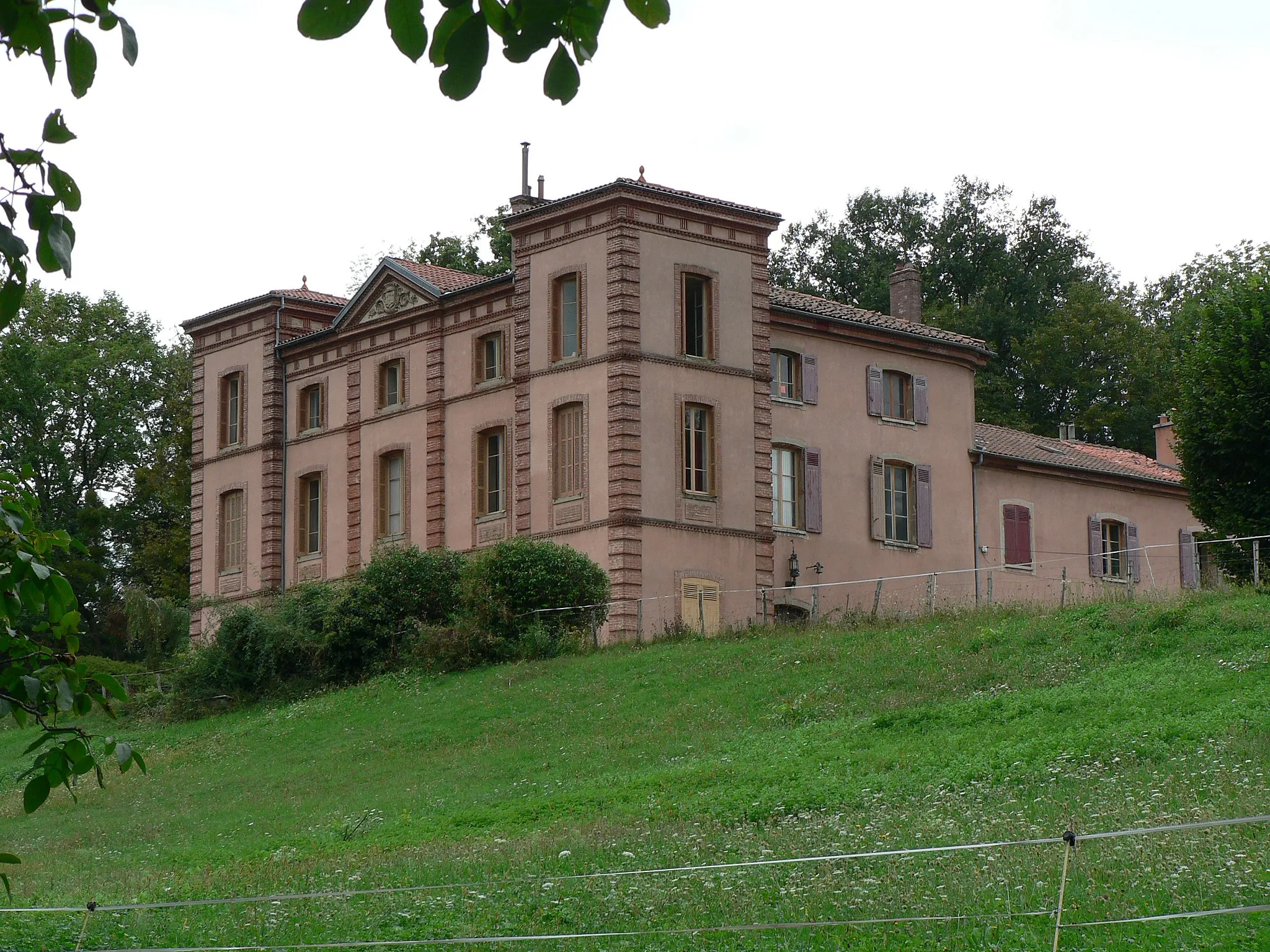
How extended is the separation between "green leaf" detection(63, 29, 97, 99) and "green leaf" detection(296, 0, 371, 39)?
27.8 inches

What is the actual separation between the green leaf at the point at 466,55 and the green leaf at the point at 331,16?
212mm

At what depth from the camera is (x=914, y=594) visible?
1422 inches

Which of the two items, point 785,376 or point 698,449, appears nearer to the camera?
point 698,449

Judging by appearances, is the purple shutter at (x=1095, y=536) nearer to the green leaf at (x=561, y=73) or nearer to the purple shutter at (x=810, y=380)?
the purple shutter at (x=810, y=380)

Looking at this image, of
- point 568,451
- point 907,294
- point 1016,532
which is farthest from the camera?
point 907,294

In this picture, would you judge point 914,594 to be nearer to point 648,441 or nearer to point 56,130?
point 648,441

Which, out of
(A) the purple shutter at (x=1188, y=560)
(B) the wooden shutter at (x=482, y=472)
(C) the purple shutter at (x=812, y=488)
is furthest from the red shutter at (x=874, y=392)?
(A) the purple shutter at (x=1188, y=560)

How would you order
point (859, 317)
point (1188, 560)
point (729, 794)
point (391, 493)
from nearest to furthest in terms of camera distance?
point (729, 794) → point (859, 317) → point (391, 493) → point (1188, 560)

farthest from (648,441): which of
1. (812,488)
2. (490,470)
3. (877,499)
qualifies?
(877,499)

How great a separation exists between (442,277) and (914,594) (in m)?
14.5

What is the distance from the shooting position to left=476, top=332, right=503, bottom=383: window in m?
40.3

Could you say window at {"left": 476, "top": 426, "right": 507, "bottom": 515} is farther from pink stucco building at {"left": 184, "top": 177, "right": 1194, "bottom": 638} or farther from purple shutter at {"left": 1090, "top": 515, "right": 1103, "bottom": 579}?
purple shutter at {"left": 1090, "top": 515, "right": 1103, "bottom": 579}

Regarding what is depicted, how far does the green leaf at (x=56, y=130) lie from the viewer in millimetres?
4820

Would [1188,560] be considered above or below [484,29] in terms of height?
above
